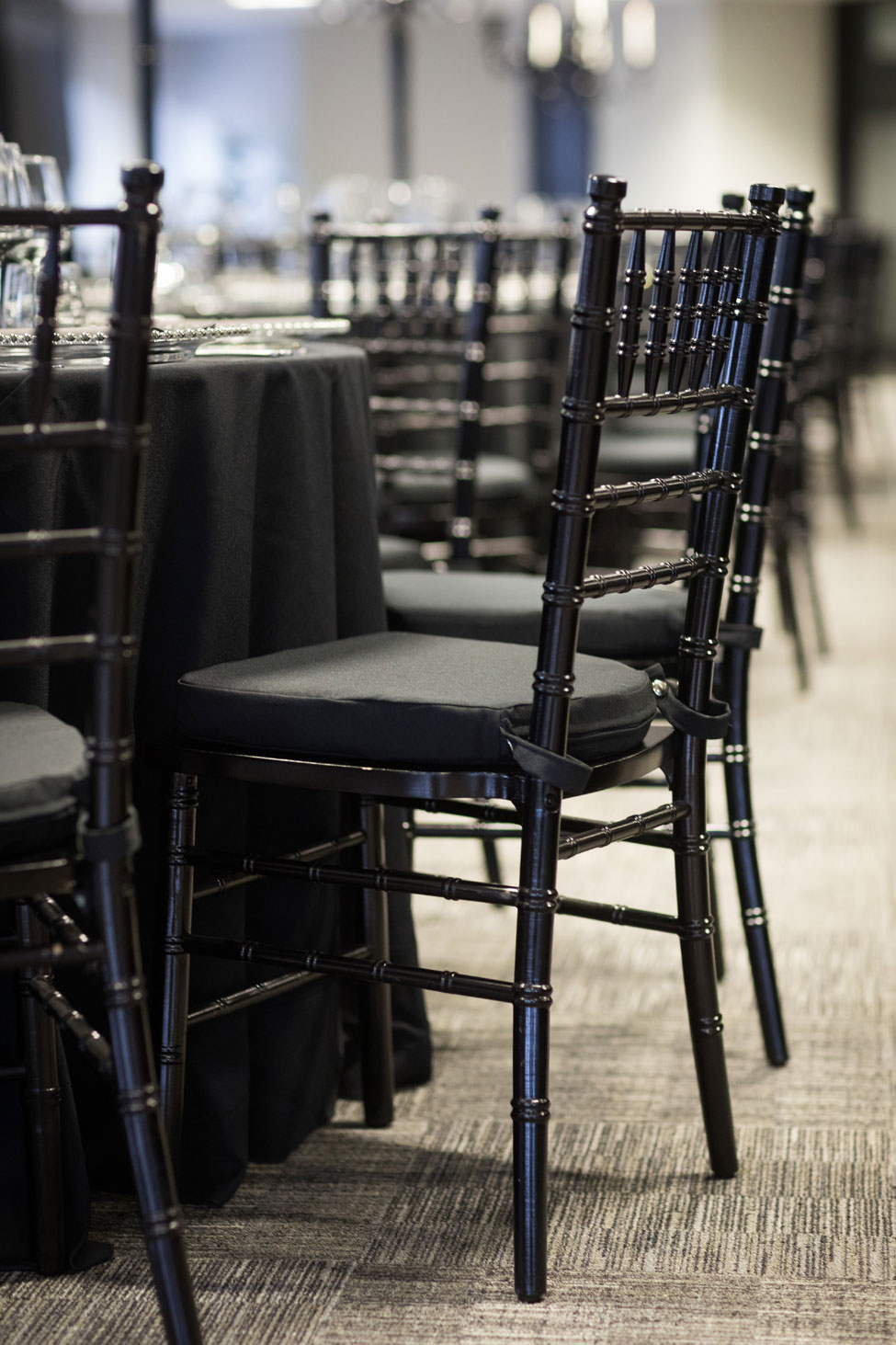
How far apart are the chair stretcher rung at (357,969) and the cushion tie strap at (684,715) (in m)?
0.32

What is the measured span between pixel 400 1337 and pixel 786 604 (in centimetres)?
269

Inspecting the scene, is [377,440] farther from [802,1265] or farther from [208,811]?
[802,1265]

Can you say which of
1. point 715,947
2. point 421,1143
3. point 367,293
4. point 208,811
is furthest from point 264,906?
point 367,293

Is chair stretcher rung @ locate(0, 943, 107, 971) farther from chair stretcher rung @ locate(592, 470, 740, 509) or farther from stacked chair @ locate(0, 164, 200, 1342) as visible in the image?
chair stretcher rung @ locate(592, 470, 740, 509)

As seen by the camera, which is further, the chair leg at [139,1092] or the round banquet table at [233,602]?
the round banquet table at [233,602]

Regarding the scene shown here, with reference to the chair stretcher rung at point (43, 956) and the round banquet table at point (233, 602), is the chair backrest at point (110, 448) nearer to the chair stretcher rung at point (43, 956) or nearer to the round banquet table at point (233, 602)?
the chair stretcher rung at point (43, 956)

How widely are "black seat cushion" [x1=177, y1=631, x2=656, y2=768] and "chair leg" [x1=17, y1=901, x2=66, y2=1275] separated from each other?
0.25 meters

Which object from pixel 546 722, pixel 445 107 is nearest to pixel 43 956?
pixel 546 722

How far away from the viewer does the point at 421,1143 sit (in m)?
1.78

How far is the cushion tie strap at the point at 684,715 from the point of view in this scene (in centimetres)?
160

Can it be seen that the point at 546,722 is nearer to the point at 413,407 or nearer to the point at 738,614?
the point at 738,614

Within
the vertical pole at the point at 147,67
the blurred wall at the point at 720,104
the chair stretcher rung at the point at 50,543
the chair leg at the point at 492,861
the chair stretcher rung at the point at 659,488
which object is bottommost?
the chair leg at the point at 492,861

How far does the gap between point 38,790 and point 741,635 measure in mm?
1063

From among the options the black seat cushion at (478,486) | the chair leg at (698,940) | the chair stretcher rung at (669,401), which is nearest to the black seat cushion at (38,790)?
the chair stretcher rung at (669,401)
